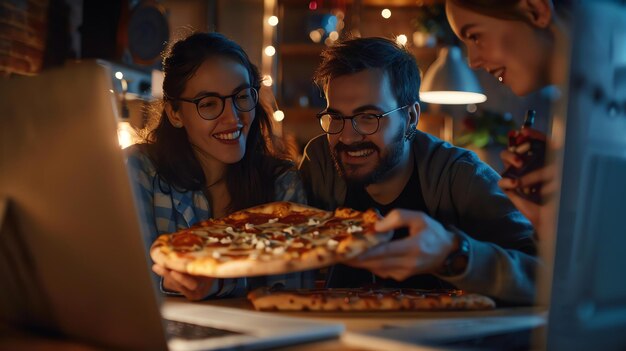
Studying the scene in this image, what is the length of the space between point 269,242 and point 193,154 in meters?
0.52

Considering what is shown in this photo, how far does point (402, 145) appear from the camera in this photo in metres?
1.53

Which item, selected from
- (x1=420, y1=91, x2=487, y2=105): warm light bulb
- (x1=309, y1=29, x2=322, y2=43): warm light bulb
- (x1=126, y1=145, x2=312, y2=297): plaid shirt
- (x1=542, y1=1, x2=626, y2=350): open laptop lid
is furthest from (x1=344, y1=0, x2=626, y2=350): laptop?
(x1=309, y1=29, x2=322, y2=43): warm light bulb

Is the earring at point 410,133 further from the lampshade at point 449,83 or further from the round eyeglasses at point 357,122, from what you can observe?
the lampshade at point 449,83

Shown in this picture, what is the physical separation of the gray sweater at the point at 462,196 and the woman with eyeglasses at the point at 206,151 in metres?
0.08

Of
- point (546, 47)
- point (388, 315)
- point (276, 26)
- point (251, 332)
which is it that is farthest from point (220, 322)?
point (276, 26)

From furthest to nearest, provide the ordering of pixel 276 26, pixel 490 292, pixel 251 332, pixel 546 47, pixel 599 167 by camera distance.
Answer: pixel 276 26 → pixel 490 292 → pixel 546 47 → pixel 251 332 → pixel 599 167

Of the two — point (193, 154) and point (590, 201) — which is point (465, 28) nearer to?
point (590, 201)

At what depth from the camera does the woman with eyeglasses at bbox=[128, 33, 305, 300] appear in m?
1.39

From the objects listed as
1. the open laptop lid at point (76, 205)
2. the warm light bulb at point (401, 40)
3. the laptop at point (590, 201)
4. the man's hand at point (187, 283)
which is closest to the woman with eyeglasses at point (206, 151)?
the man's hand at point (187, 283)

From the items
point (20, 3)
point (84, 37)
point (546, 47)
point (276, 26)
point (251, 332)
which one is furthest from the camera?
point (276, 26)

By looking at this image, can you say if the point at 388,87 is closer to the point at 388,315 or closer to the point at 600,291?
the point at 388,315

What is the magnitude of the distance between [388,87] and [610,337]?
935 millimetres

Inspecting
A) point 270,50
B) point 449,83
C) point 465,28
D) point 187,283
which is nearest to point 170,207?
point 187,283

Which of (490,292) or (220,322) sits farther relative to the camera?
(490,292)
